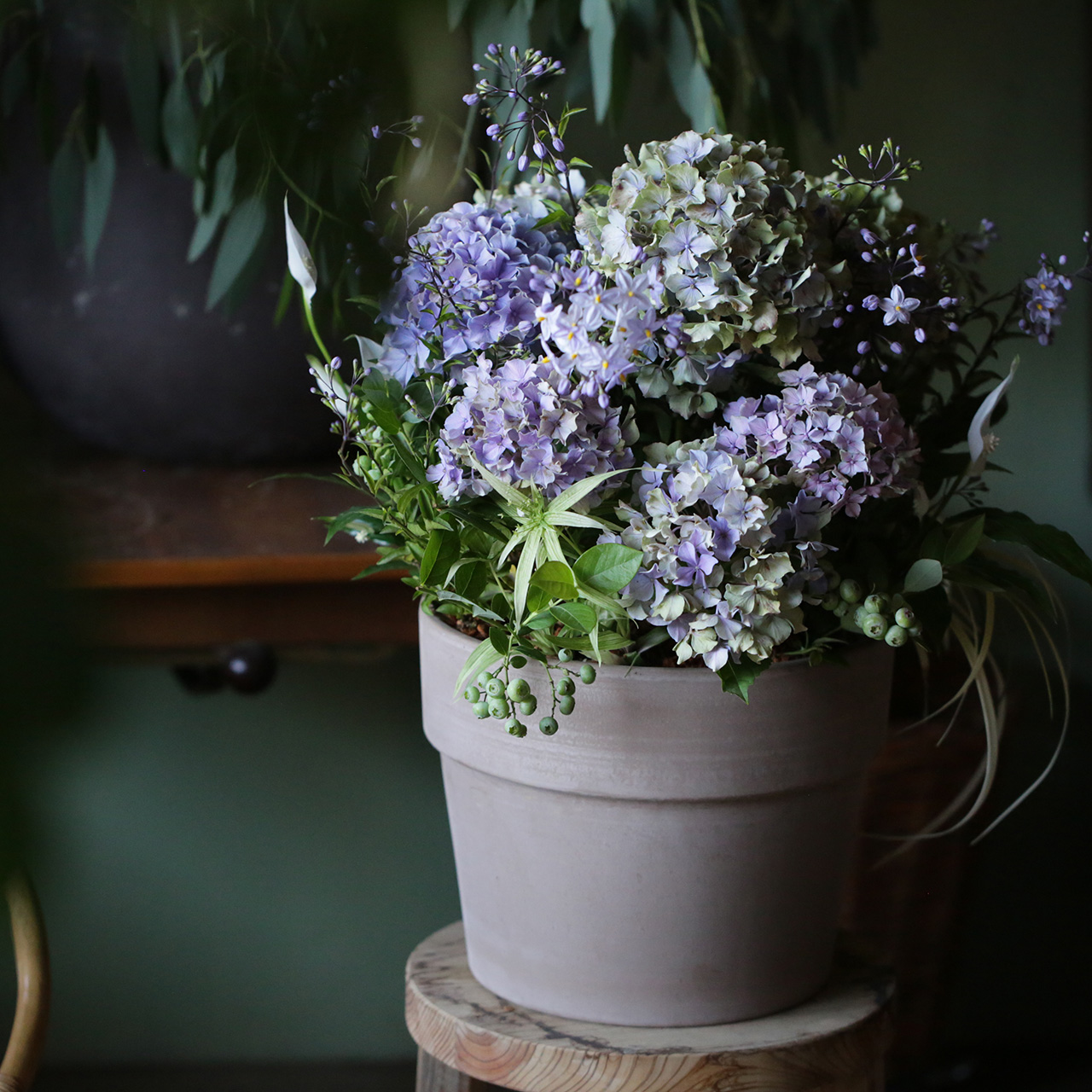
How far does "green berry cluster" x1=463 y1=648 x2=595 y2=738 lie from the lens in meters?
0.58

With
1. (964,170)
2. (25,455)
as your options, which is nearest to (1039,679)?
(964,170)

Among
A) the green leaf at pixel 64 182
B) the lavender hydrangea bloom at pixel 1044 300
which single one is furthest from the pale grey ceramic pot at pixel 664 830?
the green leaf at pixel 64 182

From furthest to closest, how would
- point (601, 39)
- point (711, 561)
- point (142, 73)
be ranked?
point (601, 39), point (711, 561), point (142, 73)

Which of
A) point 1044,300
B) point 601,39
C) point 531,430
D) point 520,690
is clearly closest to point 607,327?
point 531,430

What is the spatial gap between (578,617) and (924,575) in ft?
0.62

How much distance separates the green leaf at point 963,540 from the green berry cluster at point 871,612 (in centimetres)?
4

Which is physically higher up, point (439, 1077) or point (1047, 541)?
point (1047, 541)

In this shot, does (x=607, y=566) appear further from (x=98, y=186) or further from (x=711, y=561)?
(x=98, y=186)

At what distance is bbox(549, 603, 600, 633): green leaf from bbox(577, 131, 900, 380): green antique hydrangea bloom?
0.39ft

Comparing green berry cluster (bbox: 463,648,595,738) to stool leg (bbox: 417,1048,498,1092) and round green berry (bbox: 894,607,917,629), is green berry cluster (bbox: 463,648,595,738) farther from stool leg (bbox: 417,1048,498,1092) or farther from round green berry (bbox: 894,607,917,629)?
stool leg (bbox: 417,1048,498,1092)

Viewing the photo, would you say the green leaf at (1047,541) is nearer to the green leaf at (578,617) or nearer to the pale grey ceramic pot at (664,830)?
the pale grey ceramic pot at (664,830)

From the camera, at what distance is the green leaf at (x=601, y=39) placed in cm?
88

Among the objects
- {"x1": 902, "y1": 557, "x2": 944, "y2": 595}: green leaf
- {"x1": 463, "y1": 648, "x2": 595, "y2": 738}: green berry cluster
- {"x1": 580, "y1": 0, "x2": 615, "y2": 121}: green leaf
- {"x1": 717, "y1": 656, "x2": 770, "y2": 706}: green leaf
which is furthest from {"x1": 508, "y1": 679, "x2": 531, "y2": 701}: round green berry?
{"x1": 580, "y1": 0, "x2": 615, "y2": 121}: green leaf

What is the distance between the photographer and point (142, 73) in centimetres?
25
